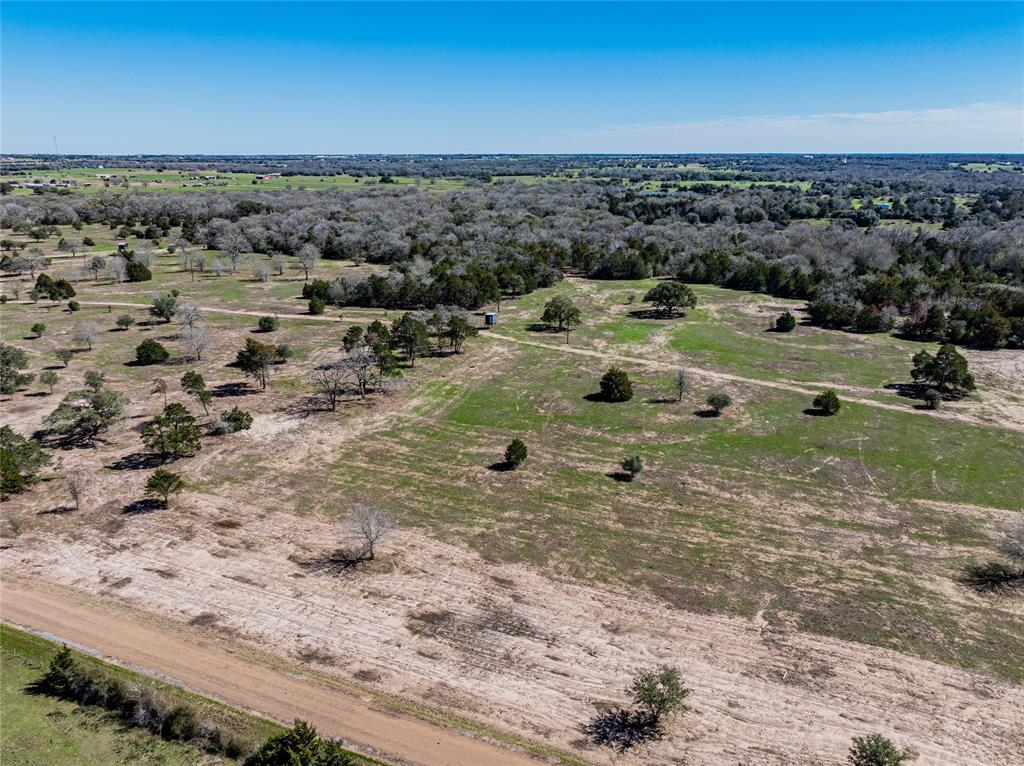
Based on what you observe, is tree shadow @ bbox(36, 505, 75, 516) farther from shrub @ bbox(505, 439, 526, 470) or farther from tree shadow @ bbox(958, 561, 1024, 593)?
tree shadow @ bbox(958, 561, 1024, 593)

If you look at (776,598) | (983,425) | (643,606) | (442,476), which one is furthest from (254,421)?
(983,425)

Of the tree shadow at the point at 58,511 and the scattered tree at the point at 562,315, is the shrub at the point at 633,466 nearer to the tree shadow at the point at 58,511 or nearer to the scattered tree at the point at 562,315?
the scattered tree at the point at 562,315

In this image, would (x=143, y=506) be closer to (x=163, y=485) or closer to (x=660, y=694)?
(x=163, y=485)

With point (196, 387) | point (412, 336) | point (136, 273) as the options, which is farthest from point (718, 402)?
point (136, 273)

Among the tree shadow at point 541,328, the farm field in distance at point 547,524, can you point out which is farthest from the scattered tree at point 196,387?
the tree shadow at point 541,328

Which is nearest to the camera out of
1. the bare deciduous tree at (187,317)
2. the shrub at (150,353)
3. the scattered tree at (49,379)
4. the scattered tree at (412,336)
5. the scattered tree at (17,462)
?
the scattered tree at (17,462)

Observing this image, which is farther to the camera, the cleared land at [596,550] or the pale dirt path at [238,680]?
the cleared land at [596,550]
